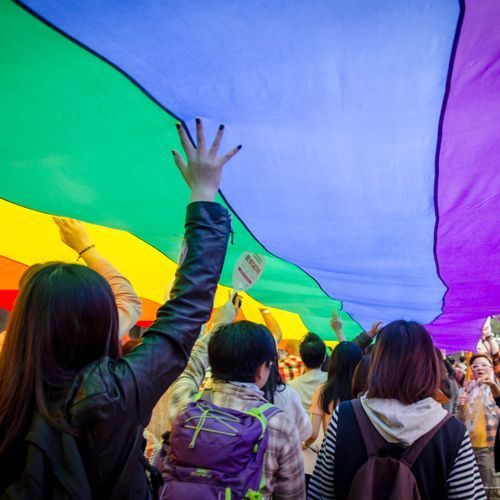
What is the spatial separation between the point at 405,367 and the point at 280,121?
1156 millimetres

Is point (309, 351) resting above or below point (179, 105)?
below

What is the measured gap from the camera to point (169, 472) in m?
1.64

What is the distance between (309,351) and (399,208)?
1297mm

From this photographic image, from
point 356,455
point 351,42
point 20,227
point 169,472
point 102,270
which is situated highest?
point 351,42

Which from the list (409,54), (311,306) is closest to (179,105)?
(409,54)

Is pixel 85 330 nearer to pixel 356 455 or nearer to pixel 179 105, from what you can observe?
pixel 356 455

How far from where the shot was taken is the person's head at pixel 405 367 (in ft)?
5.96

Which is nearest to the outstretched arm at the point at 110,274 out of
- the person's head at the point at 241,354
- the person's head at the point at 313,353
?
the person's head at the point at 241,354

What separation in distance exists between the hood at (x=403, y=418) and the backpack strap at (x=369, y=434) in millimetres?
15

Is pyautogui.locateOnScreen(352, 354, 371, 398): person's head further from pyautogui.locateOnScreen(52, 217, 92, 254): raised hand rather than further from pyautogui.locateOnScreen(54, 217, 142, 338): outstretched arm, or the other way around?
pyautogui.locateOnScreen(52, 217, 92, 254): raised hand

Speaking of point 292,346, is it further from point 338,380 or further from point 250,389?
point 250,389

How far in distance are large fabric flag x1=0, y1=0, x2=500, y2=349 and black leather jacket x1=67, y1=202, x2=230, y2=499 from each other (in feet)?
3.08

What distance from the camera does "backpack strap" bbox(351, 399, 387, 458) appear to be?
1748 mm

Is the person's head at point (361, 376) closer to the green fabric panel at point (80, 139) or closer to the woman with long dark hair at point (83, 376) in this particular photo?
the green fabric panel at point (80, 139)
